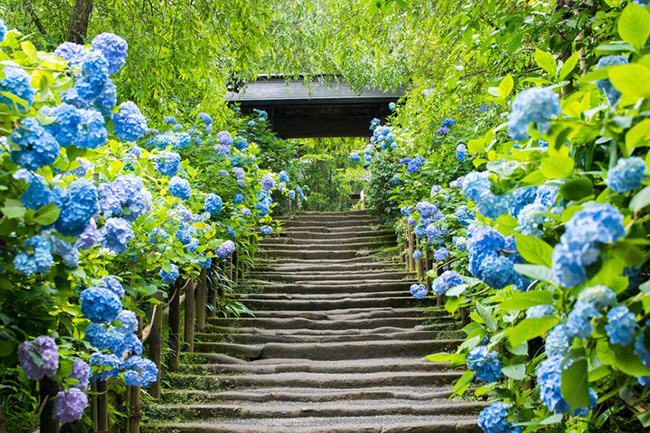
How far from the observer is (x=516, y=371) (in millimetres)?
2287

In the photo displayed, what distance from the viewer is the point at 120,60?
6.29ft

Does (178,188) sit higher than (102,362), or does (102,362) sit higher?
(178,188)

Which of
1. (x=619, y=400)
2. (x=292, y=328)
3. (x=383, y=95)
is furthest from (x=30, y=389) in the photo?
(x=383, y=95)

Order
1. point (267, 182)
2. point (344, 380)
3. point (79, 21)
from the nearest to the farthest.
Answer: point (79, 21) → point (344, 380) → point (267, 182)

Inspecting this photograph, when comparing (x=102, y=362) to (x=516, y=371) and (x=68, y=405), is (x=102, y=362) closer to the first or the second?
(x=68, y=405)

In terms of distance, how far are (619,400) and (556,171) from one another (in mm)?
901

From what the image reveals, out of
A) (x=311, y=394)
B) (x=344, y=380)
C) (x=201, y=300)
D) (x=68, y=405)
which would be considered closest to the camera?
(x=68, y=405)

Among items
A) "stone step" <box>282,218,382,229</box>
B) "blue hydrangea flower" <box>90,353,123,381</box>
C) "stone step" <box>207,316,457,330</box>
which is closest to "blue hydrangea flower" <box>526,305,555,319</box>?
"blue hydrangea flower" <box>90,353,123,381</box>

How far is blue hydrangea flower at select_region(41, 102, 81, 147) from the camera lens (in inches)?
67.4

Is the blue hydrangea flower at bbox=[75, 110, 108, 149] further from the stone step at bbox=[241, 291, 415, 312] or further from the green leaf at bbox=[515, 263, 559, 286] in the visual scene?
the stone step at bbox=[241, 291, 415, 312]

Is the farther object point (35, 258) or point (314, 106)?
point (314, 106)

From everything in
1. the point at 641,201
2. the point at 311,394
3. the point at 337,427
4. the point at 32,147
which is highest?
the point at 32,147

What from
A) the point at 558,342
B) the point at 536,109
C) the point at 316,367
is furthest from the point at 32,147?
the point at 316,367

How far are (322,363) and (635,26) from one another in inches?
192
